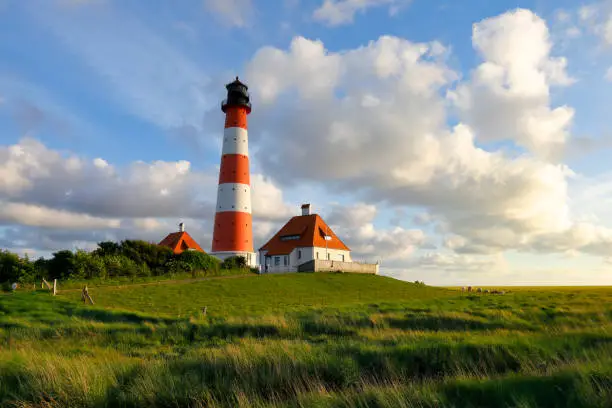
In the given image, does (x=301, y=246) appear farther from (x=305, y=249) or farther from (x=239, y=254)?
(x=239, y=254)

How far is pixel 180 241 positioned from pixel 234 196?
10945 millimetres

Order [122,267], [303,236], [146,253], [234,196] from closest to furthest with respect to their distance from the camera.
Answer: [122,267]
[146,253]
[234,196]
[303,236]

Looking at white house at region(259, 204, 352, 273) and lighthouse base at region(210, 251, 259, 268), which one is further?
white house at region(259, 204, 352, 273)

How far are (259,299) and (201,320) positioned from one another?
39.5 ft

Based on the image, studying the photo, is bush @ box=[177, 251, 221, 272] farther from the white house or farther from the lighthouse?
the white house

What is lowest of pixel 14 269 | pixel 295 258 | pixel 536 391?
pixel 536 391

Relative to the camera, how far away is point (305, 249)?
52750mm

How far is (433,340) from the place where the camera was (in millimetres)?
10734

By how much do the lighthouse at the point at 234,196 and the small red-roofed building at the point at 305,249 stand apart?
17.1ft

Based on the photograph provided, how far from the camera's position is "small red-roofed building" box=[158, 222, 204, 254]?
52.6m

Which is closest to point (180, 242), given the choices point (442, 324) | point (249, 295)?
point (249, 295)

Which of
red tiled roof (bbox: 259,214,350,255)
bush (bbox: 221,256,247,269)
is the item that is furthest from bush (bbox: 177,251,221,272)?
red tiled roof (bbox: 259,214,350,255)

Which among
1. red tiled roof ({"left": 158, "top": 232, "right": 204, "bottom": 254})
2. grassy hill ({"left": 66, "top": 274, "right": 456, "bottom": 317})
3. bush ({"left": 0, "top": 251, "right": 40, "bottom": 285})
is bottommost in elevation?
grassy hill ({"left": 66, "top": 274, "right": 456, "bottom": 317})

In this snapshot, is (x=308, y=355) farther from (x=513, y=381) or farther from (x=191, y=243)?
(x=191, y=243)
